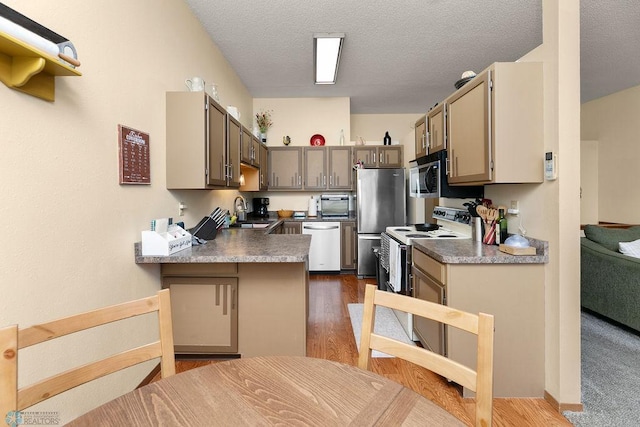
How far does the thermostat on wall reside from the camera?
5.64 ft

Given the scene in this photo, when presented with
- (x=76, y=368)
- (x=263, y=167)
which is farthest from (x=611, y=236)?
(x=76, y=368)

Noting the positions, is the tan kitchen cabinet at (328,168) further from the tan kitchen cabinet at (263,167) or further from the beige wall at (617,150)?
the beige wall at (617,150)

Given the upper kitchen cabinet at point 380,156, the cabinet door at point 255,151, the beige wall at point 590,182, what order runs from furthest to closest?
the upper kitchen cabinet at point 380,156
the beige wall at point 590,182
the cabinet door at point 255,151

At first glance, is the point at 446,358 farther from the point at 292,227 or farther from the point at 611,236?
the point at 292,227

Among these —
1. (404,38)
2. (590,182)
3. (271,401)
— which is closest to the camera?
(271,401)

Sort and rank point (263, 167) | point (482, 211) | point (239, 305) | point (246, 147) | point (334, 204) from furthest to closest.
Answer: point (334, 204) < point (263, 167) < point (246, 147) < point (482, 211) < point (239, 305)

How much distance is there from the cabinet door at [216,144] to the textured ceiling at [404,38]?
3.05ft

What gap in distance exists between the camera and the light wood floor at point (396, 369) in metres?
1.67

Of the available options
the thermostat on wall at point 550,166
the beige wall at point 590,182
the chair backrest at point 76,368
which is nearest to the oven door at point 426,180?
the thermostat on wall at point 550,166

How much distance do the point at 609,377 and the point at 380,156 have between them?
3655mm

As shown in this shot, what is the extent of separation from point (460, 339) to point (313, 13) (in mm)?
2758

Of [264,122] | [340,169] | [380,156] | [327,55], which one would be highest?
[327,55]

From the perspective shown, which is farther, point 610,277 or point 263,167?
point 263,167

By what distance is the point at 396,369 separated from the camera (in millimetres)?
2137
